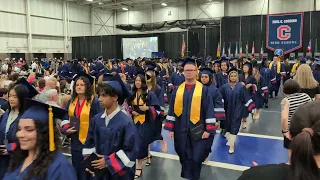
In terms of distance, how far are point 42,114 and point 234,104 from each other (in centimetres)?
425

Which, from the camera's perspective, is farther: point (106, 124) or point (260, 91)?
point (260, 91)

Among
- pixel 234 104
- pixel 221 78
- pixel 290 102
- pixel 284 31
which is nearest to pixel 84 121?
pixel 290 102

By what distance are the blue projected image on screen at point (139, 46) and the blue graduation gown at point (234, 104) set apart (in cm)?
2055

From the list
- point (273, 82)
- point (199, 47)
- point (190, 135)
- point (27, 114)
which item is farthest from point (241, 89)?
point (199, 47)

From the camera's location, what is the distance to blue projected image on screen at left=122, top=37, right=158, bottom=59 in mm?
25875

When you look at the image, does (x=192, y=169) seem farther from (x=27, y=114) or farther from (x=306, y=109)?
(x=306, y=109)

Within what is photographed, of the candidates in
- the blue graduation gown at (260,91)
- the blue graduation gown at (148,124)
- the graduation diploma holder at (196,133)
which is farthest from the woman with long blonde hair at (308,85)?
the blue graduation gown at (260,91)

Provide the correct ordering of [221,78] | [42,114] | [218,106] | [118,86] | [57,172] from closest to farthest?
[57,172]
[42,114]
[118,86]
[218,106]
[221,78]

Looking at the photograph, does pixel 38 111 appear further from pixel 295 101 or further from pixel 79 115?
pixel 295 101

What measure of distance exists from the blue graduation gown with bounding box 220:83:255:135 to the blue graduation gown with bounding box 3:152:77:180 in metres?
4.21

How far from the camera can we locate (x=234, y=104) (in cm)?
559

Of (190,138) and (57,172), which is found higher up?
(57,172)

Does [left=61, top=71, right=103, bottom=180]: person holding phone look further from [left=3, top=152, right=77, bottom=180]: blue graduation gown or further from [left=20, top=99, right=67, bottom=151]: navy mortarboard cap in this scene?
[left=3, top=152, right=77, bottom=180]: blue graduation gown

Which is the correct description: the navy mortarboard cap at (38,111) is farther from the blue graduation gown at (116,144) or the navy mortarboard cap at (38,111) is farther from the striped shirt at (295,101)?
the striped shirt at (295,101)
